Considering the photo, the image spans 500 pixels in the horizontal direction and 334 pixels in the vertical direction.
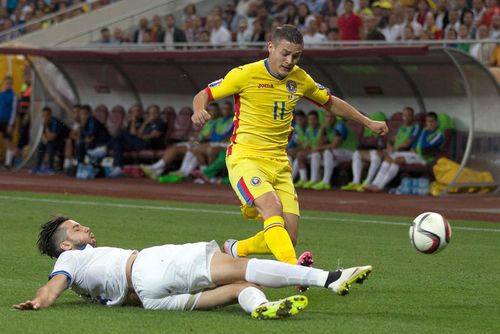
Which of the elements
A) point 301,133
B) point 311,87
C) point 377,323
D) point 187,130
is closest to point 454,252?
point 311,87

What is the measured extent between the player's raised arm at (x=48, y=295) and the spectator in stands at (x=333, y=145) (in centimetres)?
1481

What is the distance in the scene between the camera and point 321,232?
634 inches

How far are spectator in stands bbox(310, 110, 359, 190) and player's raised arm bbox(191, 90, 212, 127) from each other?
43.4 ft

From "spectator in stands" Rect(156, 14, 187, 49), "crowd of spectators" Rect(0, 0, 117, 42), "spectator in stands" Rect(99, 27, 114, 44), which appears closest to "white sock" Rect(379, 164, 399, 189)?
"spectator in stands" Rect(156, 14, 187, 49)

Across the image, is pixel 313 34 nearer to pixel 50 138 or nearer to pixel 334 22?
pixel 334 22

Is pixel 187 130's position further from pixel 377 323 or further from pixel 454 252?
pixel 377 323

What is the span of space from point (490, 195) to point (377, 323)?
14.0 metres

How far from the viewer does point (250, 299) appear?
8.60m

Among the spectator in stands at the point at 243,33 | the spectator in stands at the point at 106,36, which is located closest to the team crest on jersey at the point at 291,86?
the spectator in stands at the point at 243,33

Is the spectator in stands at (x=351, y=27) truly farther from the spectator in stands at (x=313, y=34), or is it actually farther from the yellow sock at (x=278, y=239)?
the yellow sock at (x=278, y=239)

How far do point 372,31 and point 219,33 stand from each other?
4499 millimetres

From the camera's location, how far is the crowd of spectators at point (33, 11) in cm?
3347

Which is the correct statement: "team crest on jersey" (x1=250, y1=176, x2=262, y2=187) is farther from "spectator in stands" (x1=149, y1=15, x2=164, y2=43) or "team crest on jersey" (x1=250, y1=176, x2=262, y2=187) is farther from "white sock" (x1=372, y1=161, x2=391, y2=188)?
"spectator in stands" (x1=149, y1=15, x2=164, y2=43)

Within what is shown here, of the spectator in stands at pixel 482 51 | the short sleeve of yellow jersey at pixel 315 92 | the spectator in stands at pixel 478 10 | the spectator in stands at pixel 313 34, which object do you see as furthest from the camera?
the spectator in stands at pixel 313 34
